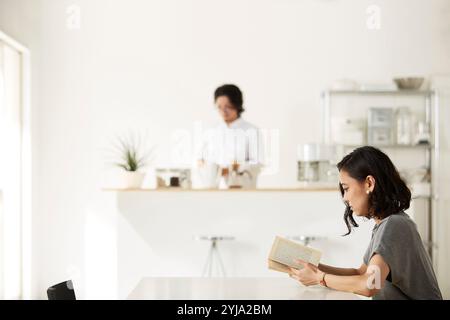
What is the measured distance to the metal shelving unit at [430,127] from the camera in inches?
168

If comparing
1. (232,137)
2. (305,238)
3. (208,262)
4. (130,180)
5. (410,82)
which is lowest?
(208,262)

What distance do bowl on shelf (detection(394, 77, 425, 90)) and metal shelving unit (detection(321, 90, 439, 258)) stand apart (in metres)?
0.04

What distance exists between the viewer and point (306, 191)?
2988 mm

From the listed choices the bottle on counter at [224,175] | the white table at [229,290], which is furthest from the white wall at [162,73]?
the white table at [229,290]

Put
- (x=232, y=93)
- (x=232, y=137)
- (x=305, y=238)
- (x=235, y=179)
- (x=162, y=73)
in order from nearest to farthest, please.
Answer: (x=305, y=238), (x=235, y=179), (x=232, y=93), (x=232, y=137), (x=162, y=73)

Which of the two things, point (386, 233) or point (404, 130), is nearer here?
point (386, 233)

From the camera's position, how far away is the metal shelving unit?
4.27 m

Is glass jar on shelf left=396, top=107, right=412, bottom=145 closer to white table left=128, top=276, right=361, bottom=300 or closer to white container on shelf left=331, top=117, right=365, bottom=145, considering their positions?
white container on shelf left=331, top=117, right=365, bottom=145

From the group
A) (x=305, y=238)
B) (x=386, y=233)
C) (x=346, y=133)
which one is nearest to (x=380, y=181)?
(x=386, y=233)

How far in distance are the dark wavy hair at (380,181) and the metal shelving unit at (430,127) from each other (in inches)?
111

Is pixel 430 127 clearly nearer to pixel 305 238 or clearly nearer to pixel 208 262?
pixel 305 238

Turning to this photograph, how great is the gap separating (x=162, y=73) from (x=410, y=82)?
70.5 inches

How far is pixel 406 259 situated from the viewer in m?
1.46
